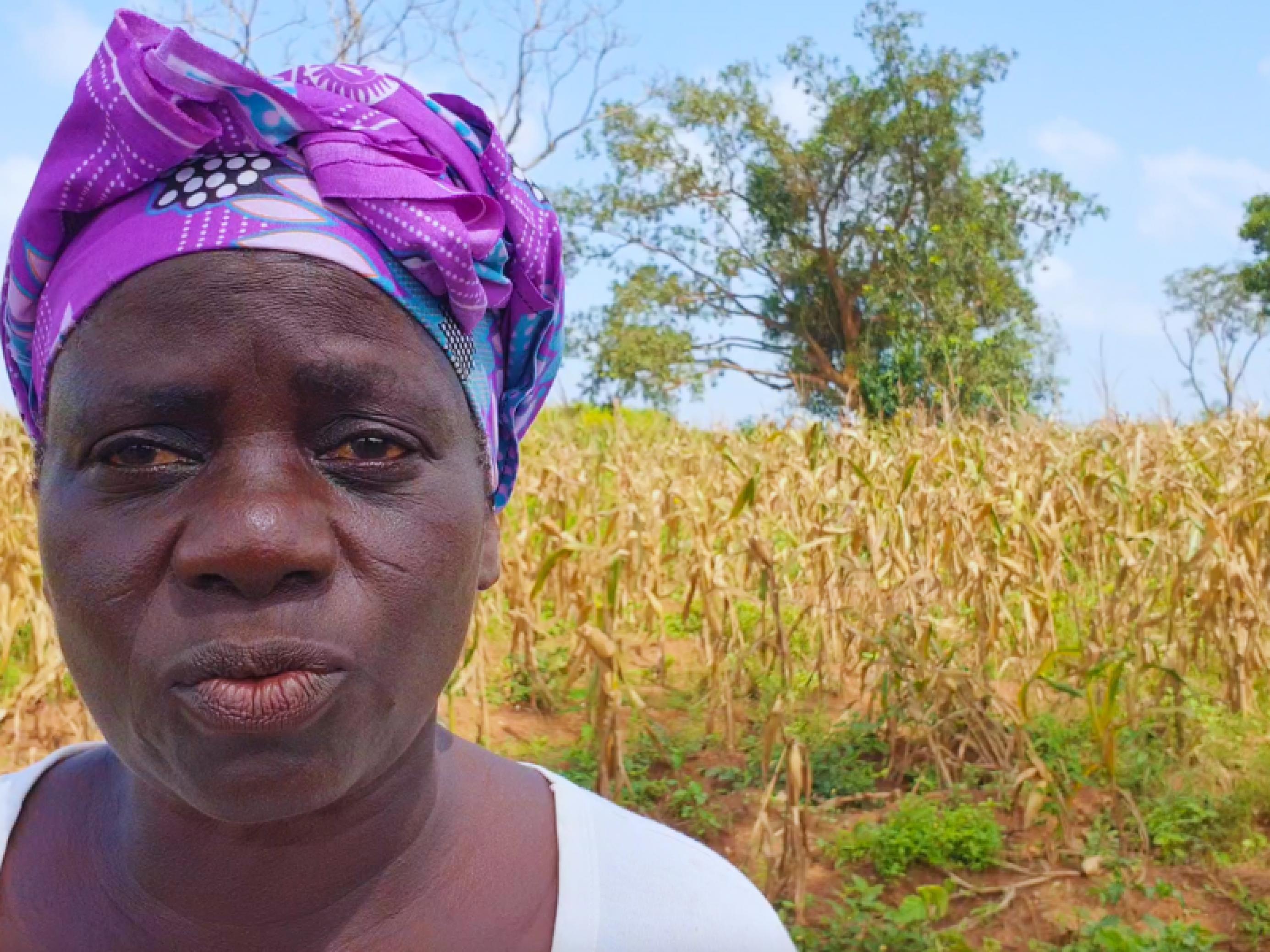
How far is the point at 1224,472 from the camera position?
5.45m

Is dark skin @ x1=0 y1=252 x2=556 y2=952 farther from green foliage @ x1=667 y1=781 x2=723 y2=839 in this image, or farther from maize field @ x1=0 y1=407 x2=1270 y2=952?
green foliage @ x1=667 y1=781 x2=723 y2=839

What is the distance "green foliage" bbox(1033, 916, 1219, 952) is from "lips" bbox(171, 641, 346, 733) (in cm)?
238

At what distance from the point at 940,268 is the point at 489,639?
570 inches

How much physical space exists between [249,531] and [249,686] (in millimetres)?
126

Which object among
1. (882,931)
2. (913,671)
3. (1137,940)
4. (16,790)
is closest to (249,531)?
(16,790)

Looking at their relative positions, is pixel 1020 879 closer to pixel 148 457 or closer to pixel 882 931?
pixel 882 931

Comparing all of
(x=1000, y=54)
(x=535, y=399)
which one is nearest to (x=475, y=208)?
(x=535, y=399)

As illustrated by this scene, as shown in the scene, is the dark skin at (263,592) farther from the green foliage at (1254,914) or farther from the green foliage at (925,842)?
the green foliage at (1254,914)

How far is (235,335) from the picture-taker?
3.29 ft

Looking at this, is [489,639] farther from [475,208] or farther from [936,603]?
[475,208]

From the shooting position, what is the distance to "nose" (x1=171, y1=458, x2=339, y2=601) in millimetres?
947

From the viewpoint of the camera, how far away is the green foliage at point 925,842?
11.1 feet

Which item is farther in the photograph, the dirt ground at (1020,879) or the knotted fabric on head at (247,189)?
the dirt ground at (1020,879)

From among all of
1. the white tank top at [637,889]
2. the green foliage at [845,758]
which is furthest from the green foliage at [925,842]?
the white tank top at [637,889]
